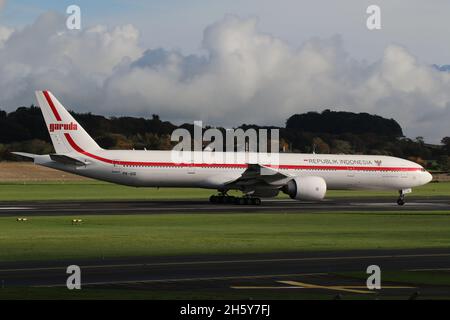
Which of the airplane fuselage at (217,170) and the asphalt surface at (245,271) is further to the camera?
the airplane fuselage at (217,170)

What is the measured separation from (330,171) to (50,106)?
20.6m

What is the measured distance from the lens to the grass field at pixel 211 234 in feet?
100

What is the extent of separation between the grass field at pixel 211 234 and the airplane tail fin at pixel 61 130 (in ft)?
48.0

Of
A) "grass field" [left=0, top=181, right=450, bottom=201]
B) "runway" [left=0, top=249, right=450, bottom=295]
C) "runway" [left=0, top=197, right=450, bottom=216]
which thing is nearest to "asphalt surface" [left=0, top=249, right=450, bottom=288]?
"runway" [left=0, top=249, right=450, bottom=295]

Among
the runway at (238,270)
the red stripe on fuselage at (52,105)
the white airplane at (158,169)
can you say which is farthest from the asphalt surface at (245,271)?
the red stripe on fuselage at (52,105)

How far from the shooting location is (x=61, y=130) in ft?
200

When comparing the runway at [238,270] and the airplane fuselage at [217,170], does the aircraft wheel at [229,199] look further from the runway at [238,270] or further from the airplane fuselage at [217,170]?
the runway at [238,270]

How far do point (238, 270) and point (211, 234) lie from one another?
41.0 feet

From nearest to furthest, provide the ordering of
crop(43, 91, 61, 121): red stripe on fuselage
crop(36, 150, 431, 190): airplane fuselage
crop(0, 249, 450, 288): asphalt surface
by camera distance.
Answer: crop(0, 249, 450, 288): asphalt surface, crop(36, 150, 431, 190): airplane fuselage, crop(43, 91, 61, 121): red stripe on fuselage

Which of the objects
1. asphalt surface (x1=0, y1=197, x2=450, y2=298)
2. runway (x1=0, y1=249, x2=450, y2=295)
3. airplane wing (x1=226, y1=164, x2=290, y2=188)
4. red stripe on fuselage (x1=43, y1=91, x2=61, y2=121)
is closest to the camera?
asphalt surface (x1=0, y1=197, x2=450, y2=298)

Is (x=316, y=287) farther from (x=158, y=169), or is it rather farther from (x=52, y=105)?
(x=52, y=105)

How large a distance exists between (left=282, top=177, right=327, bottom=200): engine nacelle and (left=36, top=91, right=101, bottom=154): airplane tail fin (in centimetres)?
1358

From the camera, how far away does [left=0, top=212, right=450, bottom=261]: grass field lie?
100 feet

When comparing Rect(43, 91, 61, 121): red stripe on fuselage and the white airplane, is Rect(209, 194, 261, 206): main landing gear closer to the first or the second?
the white airplane
